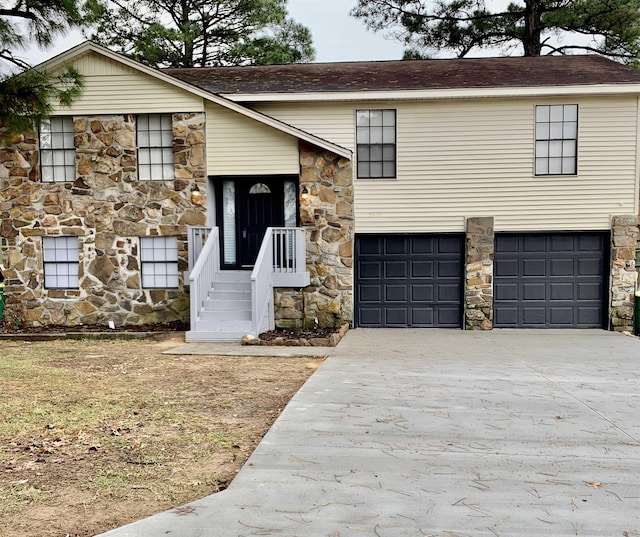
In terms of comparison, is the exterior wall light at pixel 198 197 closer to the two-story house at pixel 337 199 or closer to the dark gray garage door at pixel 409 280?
the two-story house at pixel 337 199

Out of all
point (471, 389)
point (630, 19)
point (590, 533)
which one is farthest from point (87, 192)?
point (630, 19)

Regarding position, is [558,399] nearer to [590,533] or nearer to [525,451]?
[525,451]

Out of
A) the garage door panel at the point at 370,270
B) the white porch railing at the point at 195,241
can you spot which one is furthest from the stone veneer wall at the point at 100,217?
the garage door panel at the point at 370,270

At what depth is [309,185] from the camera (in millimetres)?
12242

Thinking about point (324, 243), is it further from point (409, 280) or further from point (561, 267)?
point (561, 267)

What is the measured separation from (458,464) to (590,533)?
3.84 ft

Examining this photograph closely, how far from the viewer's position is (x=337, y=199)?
40.2 feet

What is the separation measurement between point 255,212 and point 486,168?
17.2 ft

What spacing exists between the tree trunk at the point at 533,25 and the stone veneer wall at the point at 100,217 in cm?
1403

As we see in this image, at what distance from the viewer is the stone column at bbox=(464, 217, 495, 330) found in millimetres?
12508

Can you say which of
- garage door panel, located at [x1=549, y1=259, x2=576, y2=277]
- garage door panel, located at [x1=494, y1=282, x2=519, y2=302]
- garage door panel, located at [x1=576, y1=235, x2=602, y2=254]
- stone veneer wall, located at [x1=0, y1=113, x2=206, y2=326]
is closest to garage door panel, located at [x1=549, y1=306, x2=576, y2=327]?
garage door panel, located at [x1=549, y1=259, x2=576, y2=277]

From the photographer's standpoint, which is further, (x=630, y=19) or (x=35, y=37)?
(x=630, y=19)

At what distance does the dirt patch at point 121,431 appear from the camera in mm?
3719

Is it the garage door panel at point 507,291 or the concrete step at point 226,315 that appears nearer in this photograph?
the concrete step at point 226,315
